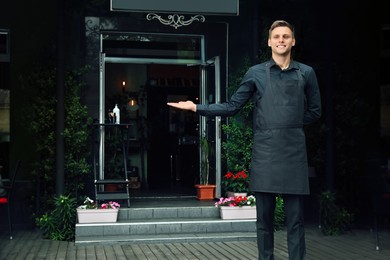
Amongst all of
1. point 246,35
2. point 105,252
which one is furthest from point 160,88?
point 105,252

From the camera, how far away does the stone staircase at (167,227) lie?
6504 millimetres

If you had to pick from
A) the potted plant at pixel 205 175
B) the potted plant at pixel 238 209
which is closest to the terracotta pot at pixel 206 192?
the potted plant at pixel 205 175

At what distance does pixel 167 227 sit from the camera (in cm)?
678

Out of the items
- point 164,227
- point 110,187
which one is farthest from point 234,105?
point 110,187

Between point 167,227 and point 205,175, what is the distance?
5.17ft

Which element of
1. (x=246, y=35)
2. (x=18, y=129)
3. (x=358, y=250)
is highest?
(x=246, y=35)

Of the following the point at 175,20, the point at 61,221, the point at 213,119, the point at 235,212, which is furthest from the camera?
the point at 213,119

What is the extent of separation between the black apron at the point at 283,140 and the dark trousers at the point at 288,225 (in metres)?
0.08

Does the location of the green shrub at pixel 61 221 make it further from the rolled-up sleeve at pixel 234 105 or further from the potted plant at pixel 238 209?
the rolled-up sleeve at pixel 234 105

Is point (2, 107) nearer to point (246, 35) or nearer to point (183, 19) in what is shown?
point (183, 19)

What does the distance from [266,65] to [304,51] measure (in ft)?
15.4

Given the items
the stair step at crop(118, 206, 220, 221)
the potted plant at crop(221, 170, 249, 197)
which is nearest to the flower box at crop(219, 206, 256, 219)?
the stair step at crop(118, 206, 220, 221)

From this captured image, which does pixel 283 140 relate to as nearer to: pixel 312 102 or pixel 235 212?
pixel 312 102

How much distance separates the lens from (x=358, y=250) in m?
6.11
